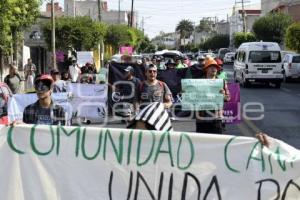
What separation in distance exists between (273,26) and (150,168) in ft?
207

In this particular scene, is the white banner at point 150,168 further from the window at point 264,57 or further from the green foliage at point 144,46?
the green foliage at point 144,46

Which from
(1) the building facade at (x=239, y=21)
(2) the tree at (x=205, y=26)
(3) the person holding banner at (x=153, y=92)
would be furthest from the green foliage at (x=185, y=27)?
(3) the person holding banner at (x=153, y=92)

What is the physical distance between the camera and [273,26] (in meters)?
66.1

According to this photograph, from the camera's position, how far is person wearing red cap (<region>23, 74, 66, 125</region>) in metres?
6.32

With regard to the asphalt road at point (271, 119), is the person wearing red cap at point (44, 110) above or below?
above

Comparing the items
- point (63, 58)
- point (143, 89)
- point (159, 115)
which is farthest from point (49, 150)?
point (63, 58)

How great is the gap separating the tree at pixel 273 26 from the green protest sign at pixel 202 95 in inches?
2160

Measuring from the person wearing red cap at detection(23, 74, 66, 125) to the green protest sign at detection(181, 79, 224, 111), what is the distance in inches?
146

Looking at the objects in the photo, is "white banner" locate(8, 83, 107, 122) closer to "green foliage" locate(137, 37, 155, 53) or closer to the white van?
the white van

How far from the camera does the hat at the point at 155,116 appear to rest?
4.59m

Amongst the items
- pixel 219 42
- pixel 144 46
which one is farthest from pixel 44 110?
pixel 219 42

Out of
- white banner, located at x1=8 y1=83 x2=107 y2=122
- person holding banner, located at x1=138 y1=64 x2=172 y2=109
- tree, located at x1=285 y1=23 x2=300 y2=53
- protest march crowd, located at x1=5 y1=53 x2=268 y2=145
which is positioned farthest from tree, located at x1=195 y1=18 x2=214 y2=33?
person holding banner, located at x1=138 y1=64 x2=172 y2=109

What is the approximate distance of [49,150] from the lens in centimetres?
500

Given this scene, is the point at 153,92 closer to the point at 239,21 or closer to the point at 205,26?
the point at 239,21
